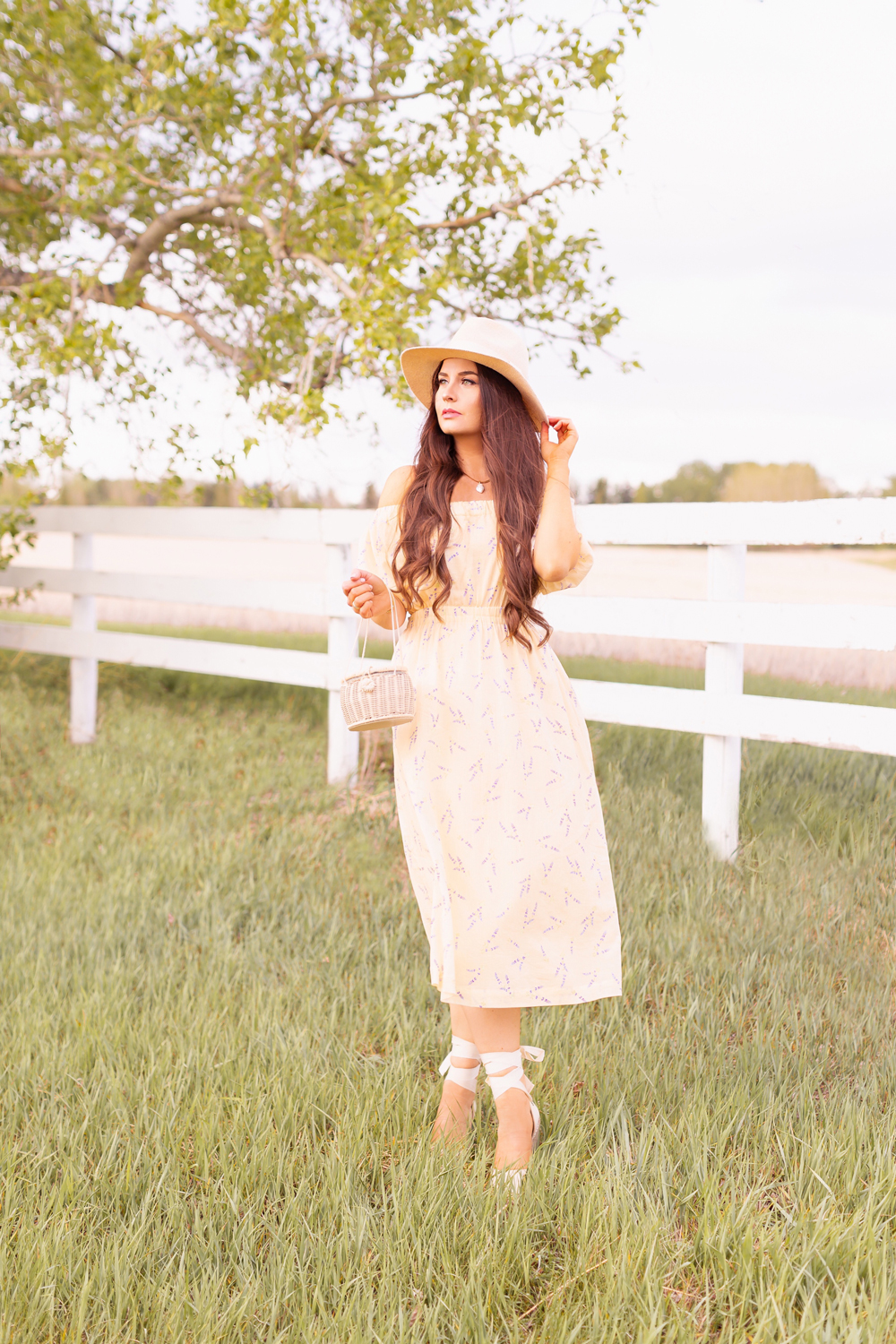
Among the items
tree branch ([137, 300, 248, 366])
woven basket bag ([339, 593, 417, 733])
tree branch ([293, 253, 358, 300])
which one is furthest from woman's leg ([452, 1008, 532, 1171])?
tree branch ([137, 300, 248, 366])

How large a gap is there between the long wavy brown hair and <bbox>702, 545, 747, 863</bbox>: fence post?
212cm

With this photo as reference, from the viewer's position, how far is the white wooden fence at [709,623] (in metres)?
4.09

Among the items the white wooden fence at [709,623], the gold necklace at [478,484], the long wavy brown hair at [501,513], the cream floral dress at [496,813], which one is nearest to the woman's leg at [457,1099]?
the cream floral dress at [496,813]

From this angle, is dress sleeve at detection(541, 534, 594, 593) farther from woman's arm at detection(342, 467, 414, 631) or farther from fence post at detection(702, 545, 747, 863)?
fence post at detection(702, 545, 747, 863)

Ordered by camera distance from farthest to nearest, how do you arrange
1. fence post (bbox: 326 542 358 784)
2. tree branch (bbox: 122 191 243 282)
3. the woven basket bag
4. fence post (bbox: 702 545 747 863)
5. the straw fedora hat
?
tree branch (bbox: 122 191 243 282)
fence post (bbox: 326 542 358 784)
fence post (bbox: 702 545 747 863)
the straw fedora hat
the woven basket bag

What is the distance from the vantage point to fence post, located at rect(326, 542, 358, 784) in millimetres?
5605

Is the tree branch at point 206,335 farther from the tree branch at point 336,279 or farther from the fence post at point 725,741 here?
the fence post at point 725,741

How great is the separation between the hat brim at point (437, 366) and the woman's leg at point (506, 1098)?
1422mm

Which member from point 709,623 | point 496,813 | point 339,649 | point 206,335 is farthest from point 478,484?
point 206,335

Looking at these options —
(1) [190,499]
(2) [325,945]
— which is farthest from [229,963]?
(1) [190,499]

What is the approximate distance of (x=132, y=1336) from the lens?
6.20 ft

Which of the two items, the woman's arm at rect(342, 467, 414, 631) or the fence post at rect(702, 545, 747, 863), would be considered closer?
the woman's arm at rect(342, 467, 414, 631)

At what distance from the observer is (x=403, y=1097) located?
2.59 metres

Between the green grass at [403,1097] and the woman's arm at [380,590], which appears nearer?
the green grass at [403,1097]
